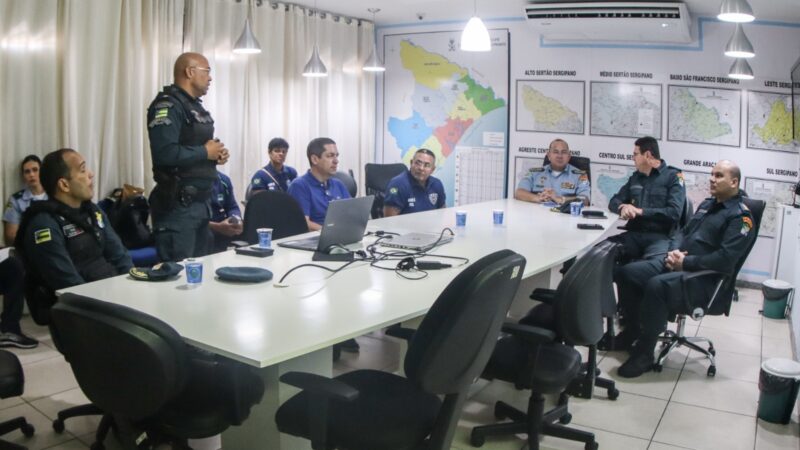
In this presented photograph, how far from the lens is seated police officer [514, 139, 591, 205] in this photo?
591 cm

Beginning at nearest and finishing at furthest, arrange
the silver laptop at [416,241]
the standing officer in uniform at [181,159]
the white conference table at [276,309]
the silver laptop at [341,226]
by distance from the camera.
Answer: the white conference table at [276,309] → the silver laptop at [341,226] → the silver laptop at [416,241] → the standing officer in uniform at [181,159]

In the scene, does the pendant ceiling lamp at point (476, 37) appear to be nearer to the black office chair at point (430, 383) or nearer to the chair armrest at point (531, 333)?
the chair armrest at point (531, 333)

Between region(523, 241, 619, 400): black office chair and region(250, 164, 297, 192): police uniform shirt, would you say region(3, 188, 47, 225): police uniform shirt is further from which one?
region(523, 241, 619, 400): black office chair

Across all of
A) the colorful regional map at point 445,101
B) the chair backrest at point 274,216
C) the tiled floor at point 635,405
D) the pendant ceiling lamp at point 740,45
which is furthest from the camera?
the colorful regional map at point 445,101

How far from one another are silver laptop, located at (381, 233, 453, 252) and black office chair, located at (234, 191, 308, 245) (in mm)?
717

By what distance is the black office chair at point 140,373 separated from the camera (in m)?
1.92

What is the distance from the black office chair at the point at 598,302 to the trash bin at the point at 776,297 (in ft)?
7.57

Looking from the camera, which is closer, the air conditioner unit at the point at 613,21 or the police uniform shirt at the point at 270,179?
the police uniform shirt at the point at 270,179

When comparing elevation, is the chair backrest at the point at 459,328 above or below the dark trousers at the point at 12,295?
above

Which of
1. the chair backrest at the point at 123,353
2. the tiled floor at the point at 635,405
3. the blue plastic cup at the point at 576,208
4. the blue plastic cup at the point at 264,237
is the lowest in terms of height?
the tiled floor at the point at 635,405

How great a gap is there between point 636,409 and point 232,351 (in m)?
2.42

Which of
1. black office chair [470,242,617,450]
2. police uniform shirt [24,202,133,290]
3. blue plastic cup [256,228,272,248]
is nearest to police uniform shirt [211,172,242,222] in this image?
police uniform shirt [24,202,133,290]

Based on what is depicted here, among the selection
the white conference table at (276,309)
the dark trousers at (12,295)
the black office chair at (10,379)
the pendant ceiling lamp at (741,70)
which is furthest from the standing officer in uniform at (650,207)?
the dark trousers at (12,295)

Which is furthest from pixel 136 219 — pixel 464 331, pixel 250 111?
pixel 464 331
